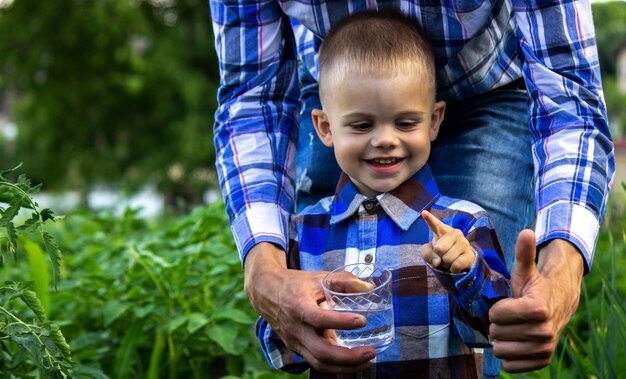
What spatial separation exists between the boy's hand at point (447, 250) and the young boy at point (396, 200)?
164 mm

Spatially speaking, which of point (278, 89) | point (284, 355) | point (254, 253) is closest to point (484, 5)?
point (278, 89)

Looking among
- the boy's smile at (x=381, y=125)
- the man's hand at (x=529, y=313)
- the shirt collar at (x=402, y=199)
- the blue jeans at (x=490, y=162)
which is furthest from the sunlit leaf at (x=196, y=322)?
the man's hand at (x=529, y=313)

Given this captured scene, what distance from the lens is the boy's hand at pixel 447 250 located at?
1811mm

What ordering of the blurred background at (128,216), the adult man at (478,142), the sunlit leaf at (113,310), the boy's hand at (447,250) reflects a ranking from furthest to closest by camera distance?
the sunlit leaf at (113,310) < the blurred background at (128,216) < the adult man at (478,142) < the boy's hand at (447,250)

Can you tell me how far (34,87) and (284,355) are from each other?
14.5m

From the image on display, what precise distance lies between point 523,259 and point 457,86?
0.82 meters

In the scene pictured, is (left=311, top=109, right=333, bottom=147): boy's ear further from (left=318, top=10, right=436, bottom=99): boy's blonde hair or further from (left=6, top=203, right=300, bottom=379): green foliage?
(left=6, top=203, right=300, bottom=379): green foliage

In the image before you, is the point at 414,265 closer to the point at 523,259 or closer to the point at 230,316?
the point at 523,259

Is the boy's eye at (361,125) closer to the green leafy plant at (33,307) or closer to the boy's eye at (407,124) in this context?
the boy's eye at (407,124)

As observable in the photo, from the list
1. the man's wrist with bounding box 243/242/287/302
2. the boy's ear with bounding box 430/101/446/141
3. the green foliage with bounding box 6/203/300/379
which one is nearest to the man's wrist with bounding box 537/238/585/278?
the boy's ear with bounding box 430/101/446/141

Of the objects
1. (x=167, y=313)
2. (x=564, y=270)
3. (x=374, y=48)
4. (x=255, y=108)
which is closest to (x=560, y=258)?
(x=564, y=270)

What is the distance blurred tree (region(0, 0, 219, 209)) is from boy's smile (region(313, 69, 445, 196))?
1207cm

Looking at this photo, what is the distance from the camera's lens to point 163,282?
307 centimetres

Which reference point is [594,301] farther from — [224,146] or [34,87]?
[34,87]
